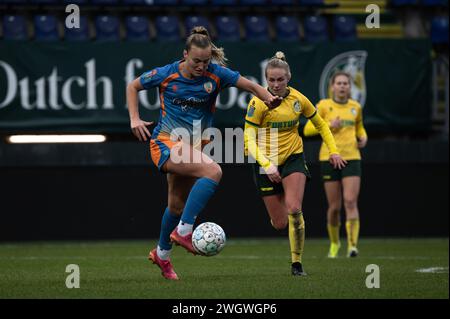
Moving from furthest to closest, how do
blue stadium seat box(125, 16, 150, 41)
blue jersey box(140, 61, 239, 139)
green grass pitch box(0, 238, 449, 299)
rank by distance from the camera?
blue stadium seat box(125, 16, 150, 41) → blue jersey box(140, 61, 239, 139) → green grass pitch box(0, 238, 449, 299)

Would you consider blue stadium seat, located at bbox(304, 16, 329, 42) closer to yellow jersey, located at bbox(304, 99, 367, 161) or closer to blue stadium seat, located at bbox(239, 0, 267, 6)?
blue stadium seat, located at bbox(239, 0, 267, 6)

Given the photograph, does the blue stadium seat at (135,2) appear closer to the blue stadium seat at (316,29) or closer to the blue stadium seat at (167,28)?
the blue stadium seat at (167,28)

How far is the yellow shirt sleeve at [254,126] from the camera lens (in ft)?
28.3

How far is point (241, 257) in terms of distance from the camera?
11.4 metres

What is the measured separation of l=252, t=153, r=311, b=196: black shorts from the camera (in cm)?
888

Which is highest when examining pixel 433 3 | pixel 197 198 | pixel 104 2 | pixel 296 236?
pixel 433 3

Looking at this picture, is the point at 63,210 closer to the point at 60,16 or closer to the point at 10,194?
the point at 10,194

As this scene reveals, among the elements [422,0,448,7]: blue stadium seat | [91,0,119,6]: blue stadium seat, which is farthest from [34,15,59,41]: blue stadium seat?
[422,0,448,7]: blue stadium seat

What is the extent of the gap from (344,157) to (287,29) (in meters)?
4.77

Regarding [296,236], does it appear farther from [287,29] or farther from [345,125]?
[287,29]

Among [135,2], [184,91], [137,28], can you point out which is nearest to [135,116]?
[184,91]

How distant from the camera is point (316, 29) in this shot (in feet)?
53.3

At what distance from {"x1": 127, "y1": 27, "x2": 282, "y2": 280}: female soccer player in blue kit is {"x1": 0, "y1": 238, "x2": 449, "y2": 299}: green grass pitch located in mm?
467

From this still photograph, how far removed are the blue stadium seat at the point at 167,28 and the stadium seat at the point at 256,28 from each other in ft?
3.83
